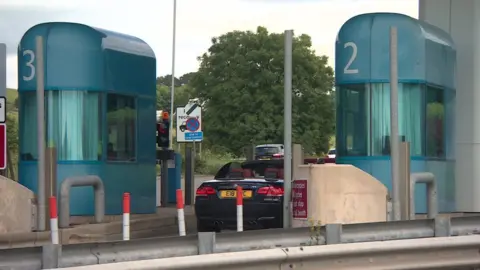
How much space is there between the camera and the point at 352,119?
49.5ft

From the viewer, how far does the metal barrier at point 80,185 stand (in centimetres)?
1273

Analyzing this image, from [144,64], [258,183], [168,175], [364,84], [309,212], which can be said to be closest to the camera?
[309,212]

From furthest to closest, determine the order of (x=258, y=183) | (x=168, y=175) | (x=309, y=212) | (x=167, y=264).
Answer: (x=168, y=175) < (x=258, y=183) < (x=309, y=212) < (x=167, y=264)

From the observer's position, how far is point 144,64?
53.3 feet

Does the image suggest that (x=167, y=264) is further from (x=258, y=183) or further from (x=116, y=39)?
(x=116, y=39)

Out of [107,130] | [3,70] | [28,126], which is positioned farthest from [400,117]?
[3,70]

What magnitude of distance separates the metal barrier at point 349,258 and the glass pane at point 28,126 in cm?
841

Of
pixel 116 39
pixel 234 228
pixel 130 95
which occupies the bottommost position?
pixel 234 228

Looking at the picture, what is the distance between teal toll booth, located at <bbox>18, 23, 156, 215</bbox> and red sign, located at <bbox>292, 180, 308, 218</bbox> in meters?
4.67

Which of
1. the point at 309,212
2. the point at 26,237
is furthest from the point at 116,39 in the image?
the point at 309,212

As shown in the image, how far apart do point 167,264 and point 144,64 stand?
9916mm

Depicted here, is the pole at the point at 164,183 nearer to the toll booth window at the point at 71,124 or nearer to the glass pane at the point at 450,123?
the toll booth window at the point at 71,124

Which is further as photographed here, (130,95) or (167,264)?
(130,95)

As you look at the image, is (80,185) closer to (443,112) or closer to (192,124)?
(443,112)
